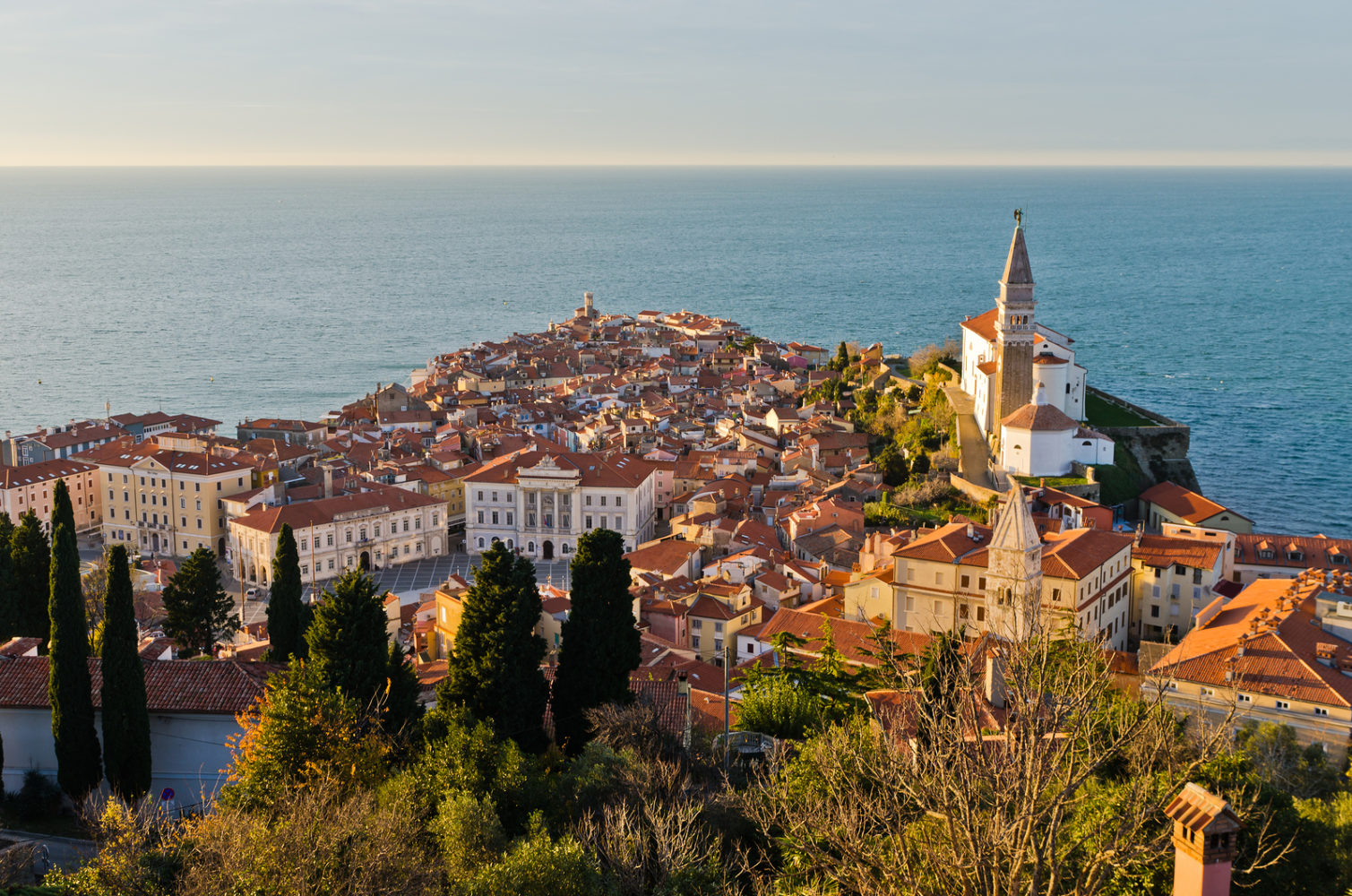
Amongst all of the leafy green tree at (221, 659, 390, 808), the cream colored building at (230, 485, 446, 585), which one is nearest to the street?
the cream colored building at (230, 485, 446, 585)

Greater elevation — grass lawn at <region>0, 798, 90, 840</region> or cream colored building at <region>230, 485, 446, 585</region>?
grass lawn at <region>0, 798, 90, 840</region>

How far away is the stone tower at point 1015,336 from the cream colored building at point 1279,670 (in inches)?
563

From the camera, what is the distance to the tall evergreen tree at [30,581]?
22375 mm

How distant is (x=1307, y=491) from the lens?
143ft

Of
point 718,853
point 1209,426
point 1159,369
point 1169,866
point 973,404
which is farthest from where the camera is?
point 1159,369

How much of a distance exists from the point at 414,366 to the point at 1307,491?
164ft

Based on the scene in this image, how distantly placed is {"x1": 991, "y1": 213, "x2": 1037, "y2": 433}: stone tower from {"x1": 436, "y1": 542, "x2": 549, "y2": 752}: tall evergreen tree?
22.7 m

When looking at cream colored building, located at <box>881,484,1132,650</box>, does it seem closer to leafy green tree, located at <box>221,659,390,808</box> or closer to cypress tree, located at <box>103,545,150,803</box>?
leafy green tree, located at <box>221,659,390,808</box>

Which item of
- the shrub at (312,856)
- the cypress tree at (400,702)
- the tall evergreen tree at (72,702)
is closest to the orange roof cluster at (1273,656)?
the cypress tree at (400,702)

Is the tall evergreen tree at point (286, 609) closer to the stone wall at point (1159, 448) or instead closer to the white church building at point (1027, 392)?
the white church building at point (1027, 392)

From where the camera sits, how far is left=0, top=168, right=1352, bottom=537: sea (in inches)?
2398

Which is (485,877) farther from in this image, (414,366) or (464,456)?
(414,366)

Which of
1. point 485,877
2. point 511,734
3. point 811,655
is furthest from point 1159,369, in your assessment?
point 485,877

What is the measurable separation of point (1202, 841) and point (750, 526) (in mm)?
26361
